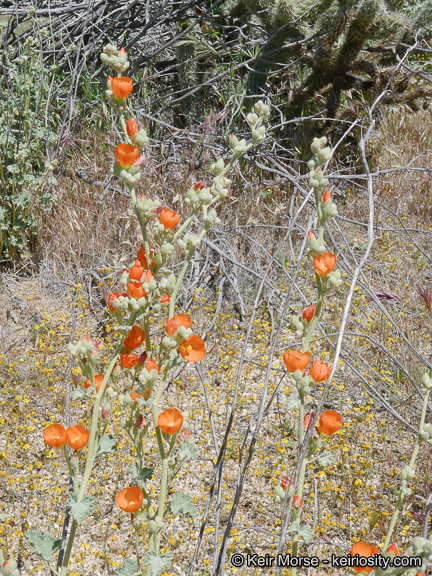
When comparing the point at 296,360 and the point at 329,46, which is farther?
the point at 329,46

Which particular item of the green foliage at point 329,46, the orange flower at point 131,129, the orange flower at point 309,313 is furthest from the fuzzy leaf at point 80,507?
the green foliage at point 329,46

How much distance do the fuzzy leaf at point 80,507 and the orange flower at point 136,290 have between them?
35 cm

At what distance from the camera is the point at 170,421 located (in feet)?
2.78

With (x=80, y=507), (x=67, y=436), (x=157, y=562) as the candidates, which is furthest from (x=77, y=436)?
(x=157, y=562)

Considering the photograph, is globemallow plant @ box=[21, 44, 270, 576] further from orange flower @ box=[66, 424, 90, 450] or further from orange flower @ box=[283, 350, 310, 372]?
orange flower @ box=[283, 350, 310, 372]

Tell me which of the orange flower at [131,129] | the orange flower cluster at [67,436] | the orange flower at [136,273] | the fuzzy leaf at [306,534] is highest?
the orange flower at [131,129]

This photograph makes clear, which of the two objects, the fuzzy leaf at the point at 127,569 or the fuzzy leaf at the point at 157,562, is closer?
the fuzzy leaf at the point at 157,562

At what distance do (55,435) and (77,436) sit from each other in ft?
0.14

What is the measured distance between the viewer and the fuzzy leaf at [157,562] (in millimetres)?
808

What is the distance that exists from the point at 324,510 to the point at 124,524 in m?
0.78

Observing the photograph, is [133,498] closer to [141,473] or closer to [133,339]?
[141,473]

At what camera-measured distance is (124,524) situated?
1.98m

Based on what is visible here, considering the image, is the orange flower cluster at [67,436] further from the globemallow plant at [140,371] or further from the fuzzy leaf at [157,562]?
the fuzzy leaf at [157,562]

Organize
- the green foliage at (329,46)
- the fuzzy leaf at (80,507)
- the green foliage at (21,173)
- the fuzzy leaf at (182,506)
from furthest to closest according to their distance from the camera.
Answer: the green foliage at (329,46)
the green foliage at (21,173)
the fuzzy leaf at (182,506)
the fuzzy leaf at (80,507)
